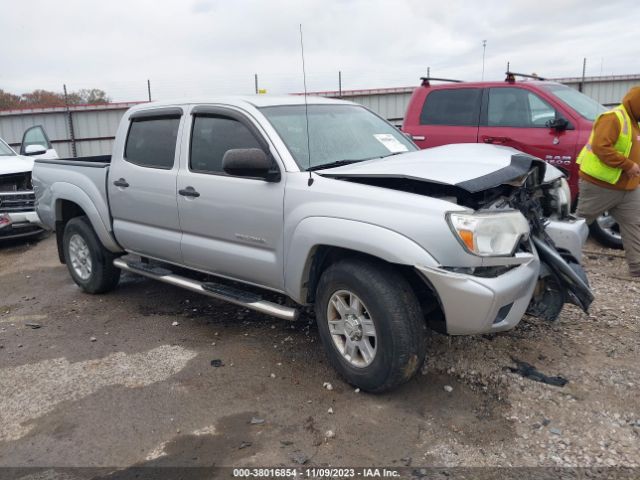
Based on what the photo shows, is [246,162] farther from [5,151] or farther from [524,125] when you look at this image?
[5,151]

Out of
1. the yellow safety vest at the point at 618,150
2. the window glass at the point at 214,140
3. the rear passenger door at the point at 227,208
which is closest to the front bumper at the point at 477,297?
the rear passenger door at the point at 227,208

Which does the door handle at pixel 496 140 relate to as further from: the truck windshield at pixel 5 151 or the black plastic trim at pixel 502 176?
the truck windshield at pixel 5 151

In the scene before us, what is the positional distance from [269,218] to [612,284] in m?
3.40

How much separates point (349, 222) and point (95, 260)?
10.8 ft

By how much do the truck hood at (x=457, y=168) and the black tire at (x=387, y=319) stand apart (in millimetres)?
552

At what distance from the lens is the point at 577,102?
7.01 m

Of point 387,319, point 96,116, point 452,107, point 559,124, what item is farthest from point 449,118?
point 96,116

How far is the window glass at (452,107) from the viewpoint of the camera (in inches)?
290

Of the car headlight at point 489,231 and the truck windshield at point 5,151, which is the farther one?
the truck windshield at point 5,151

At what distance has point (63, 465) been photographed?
2977mm

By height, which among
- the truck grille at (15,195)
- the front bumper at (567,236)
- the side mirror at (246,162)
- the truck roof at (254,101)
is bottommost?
the truck grille at (15,195)

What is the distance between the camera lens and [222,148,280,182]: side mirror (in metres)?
3.63

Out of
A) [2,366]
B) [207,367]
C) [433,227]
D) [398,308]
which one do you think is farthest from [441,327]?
[2,366]

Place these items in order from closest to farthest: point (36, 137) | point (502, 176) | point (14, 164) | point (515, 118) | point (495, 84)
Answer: point (502, 176) → point (515, 118) → point (495, 84) → point (14, 164) → point (36, 137)
